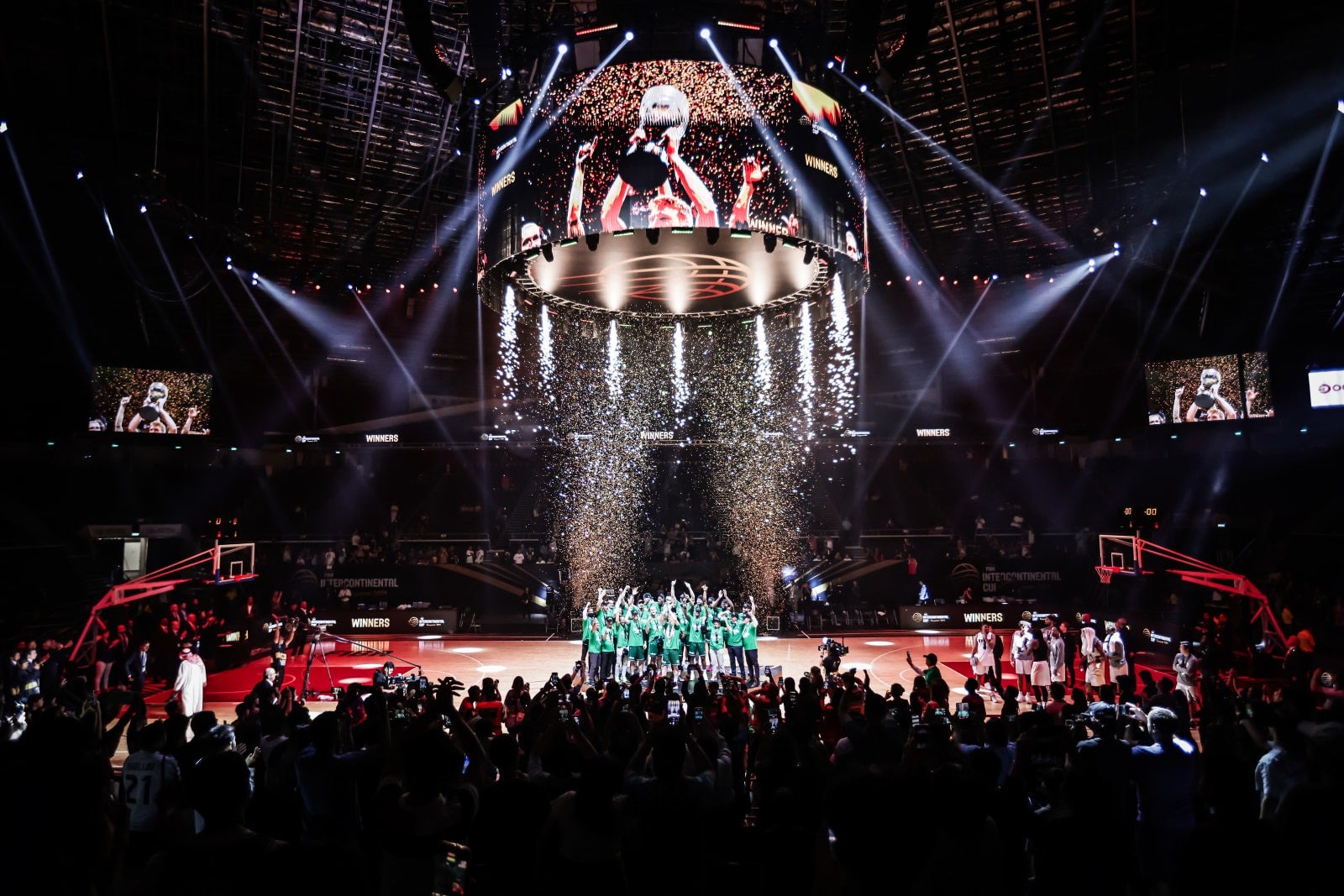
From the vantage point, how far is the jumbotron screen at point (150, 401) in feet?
74.1

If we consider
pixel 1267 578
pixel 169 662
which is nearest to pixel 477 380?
pixel 169 662

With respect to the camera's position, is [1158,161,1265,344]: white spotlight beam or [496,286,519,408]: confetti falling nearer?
[1158,161,1265,344]: white spotlight beam

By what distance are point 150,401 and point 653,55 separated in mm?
20206

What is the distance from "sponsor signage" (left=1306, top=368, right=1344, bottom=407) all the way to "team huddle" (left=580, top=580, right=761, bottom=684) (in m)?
19.9

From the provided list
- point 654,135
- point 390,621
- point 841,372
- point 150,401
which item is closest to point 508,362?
point 390,621

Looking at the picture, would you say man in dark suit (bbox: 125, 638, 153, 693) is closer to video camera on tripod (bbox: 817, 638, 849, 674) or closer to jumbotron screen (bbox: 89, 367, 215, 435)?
video camera on tripod (bbox: 817, 638, 849, 674)

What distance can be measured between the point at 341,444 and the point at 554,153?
21.9 metres

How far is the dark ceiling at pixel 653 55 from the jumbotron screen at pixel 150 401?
0.69 metres

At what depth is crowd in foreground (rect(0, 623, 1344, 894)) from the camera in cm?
261

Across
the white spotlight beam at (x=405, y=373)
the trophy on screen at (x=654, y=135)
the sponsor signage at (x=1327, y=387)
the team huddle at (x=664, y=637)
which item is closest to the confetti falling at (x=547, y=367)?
the white spotlight beam at (x=405, y=373)

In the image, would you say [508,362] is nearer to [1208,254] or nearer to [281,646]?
[281,646]

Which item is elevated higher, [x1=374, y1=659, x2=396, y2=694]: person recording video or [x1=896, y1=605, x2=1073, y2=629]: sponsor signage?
[x1=374, y1=659, x2=396, y2=694]: person recording video

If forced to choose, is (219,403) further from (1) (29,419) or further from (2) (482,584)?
(2) (482,584)

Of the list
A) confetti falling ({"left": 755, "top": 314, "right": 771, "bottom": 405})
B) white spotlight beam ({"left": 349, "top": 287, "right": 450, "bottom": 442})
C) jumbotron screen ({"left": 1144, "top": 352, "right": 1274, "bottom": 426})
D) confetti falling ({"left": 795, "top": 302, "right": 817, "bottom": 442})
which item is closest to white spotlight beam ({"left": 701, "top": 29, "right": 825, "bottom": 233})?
white spotlight beam ({"left": 349, "top": 287, "right": 450, "bottom": 442})
